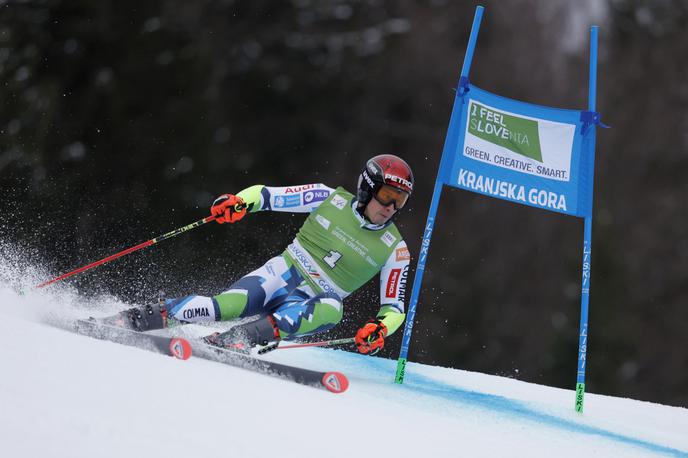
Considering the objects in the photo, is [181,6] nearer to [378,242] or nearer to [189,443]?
[378,242]

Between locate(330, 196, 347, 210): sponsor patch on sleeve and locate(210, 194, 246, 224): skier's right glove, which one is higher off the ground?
locate(330, 196, 347, 210): sponsor patch on sleeve

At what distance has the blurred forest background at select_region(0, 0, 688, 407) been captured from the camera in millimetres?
11070

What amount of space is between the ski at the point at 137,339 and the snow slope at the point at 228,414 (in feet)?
0.35

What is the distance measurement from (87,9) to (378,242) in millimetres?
8469

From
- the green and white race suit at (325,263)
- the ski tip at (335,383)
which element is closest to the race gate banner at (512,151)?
the green and white race suit at (325,263)

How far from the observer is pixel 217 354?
3.88m

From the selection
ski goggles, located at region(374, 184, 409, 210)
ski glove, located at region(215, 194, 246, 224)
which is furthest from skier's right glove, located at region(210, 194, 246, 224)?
ski goggles, located at region(374, 184, 409, 210)

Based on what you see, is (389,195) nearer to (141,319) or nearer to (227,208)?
(227,208)

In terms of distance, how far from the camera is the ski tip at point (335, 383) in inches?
149

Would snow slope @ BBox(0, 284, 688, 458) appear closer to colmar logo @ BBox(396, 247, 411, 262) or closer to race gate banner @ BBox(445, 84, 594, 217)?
colmar logo @ BBox(396, 247, 411, 262)

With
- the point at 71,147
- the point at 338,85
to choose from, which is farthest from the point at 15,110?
the point at 338,85

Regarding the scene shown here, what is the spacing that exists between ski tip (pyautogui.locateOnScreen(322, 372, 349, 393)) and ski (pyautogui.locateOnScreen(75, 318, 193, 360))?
59 centimetres

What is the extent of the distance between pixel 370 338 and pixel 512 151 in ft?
4.31

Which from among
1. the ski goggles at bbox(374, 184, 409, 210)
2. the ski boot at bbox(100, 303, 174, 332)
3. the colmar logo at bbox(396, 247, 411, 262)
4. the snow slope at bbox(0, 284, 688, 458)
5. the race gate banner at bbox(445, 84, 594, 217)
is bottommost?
the snow slope at bbox(0, 284, 688, 458)
